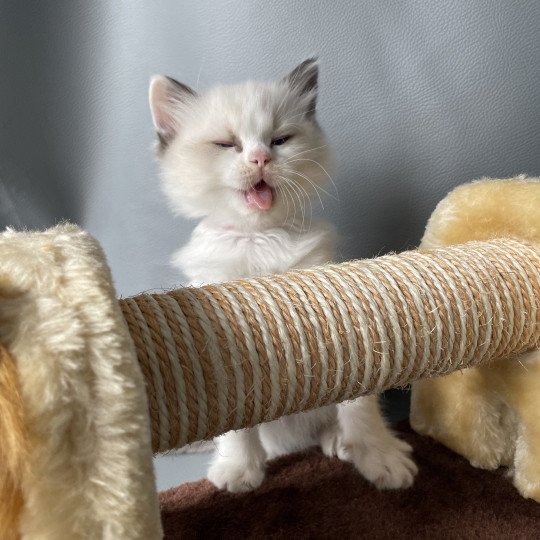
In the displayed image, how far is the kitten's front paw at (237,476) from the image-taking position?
96 cm

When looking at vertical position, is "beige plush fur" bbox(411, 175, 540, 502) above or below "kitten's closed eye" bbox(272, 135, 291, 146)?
below

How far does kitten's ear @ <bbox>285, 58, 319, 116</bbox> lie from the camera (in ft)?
3.63

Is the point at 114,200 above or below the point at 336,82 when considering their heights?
below

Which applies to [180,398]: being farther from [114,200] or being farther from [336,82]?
[114,200]

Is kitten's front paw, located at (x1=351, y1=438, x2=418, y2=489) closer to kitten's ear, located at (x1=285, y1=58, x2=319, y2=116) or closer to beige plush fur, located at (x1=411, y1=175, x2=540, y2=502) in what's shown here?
beige plush fur, located at (x1=411, y1=175, x2=540, y2=502)

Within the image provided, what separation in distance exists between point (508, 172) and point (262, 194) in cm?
53

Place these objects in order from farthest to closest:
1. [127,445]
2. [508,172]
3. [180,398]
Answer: [508,172] < [180,398] < [127,445]

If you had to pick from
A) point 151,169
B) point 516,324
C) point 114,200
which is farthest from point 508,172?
point 114,200

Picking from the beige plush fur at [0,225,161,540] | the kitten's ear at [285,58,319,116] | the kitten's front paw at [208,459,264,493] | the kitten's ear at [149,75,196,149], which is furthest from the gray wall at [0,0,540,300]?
the beige plush fur at [0,225,161,540]

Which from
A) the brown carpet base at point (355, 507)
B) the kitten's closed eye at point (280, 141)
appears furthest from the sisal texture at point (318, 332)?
the kitten's closed eye at point (280, 141)

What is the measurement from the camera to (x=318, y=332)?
65 cm

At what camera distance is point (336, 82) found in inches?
50.4

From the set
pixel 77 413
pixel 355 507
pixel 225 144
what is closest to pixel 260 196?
pixel 225 144

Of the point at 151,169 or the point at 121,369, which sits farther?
the point at 151,169
